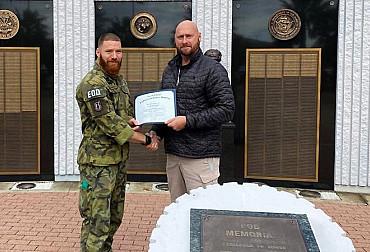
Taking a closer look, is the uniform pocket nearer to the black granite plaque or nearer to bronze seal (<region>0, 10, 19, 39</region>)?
the black granite plaque

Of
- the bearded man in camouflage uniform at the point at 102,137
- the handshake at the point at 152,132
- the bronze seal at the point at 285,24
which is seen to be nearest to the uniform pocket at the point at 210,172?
the handshake at the point at 152,132

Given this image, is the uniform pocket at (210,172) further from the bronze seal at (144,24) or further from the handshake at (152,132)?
the bronze seal at (144,24)

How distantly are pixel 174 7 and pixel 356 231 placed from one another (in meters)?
3.96

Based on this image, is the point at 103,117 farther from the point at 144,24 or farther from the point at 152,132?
the point at 144,24

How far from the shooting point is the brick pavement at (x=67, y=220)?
4.12m

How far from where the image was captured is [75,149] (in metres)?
6.30

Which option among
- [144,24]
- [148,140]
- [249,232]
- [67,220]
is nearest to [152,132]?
[148,140]

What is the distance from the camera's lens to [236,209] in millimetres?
2441

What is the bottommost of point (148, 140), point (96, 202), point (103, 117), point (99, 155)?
point (96, 202)

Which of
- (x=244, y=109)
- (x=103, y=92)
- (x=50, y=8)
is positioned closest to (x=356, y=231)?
(x=244, y=109)

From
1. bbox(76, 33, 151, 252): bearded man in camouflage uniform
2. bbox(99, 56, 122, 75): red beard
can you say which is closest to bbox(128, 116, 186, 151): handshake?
bbox(76, 33, 151, 252): bearded man in camouflage uniform

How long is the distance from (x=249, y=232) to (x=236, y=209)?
0.31 metres

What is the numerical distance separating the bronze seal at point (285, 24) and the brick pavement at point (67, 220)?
7.97ft

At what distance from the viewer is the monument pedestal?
2178 mm
